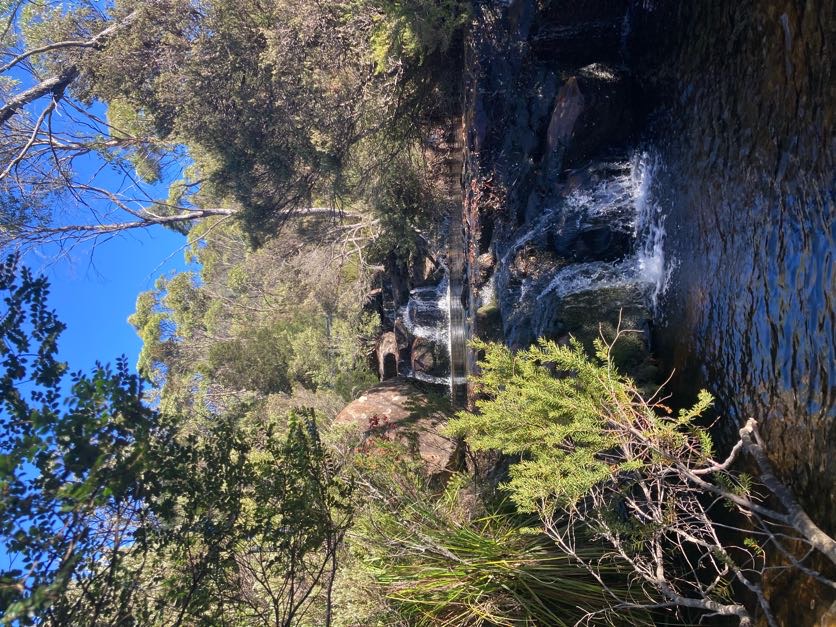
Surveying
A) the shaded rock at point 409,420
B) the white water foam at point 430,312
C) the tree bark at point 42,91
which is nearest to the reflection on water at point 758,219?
the shaded rock at point 409,420

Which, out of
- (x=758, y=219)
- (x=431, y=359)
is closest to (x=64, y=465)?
(x=758, y=219)

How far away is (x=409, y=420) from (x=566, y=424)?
533cm

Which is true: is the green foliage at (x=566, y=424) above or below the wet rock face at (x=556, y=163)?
below

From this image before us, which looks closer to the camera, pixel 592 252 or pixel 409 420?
pixel 592 252

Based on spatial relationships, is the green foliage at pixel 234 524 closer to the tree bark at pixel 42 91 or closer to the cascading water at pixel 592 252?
the cascading water at pixel 592 252

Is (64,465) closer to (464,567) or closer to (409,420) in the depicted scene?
(464,567)

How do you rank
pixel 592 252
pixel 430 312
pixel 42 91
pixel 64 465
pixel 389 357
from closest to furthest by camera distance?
pixel 64 465 < pixel 592 252 < pixel 42 91 < pixel 430 312 < pixel 389 357

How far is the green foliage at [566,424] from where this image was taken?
3.85m

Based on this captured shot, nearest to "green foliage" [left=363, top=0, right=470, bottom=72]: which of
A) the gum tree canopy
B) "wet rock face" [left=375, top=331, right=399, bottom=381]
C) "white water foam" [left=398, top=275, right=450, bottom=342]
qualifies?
the gum tree canopy

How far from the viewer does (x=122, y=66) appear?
926cm

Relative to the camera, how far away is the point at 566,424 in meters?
4.39

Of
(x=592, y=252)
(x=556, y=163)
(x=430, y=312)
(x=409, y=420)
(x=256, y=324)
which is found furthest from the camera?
(x=256, y=324)

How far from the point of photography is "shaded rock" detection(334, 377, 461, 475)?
27.9ft

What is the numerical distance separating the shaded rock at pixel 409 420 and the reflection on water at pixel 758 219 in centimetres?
387
